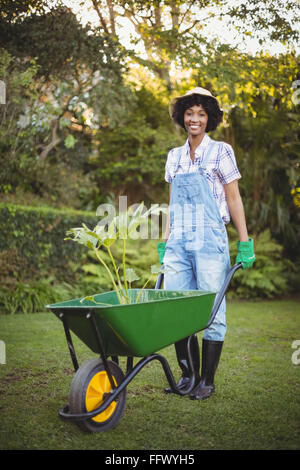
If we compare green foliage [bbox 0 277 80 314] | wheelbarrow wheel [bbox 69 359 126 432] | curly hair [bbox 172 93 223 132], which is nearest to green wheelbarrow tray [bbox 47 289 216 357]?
wheelbarrow wheel [bbox 69 359 126 432]

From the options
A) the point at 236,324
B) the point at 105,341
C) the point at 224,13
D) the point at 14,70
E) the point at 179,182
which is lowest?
the point at 236,324

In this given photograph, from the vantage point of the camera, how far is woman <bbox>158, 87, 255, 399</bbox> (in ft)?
8.98

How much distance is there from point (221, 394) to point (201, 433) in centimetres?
65

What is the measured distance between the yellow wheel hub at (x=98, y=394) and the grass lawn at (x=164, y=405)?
85 millimetres

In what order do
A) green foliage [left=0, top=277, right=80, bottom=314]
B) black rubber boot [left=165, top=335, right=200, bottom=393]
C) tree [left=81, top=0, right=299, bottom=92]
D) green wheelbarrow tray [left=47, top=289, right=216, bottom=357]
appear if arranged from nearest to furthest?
1. green wheelbarrow tray [left=47, top=289, right=216, bottom=357]
2. black rubber boot [left=165, top=335, right=200, bottom=393]
3. tree [left=81, top=0, right=299, bottom=92]
4. green foliage [left=0, top=277, right=80, bottom=314]

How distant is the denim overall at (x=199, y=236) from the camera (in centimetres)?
272

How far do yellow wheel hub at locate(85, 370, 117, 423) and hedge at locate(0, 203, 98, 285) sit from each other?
3718mm

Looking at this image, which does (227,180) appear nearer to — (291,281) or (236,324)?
(236,324)

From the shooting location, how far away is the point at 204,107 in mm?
2914

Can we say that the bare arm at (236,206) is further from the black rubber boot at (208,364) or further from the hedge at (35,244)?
the hedge at (35,244)

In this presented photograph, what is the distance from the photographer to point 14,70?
20.6ft

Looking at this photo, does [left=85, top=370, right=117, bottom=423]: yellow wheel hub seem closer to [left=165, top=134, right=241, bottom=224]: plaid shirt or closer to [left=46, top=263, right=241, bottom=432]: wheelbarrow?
[left=46, top=263, right=241, bottom=432]: wheelbarrow
